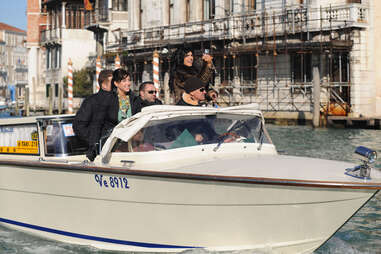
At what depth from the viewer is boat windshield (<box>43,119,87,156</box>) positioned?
746 centimetres

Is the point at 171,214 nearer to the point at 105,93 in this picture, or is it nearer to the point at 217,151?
the point at 217,151

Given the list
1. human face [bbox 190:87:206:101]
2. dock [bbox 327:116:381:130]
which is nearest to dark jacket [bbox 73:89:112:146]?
human face [bbox 190:87:206:101]

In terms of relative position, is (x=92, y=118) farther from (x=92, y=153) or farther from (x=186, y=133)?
(x=186, y=133)

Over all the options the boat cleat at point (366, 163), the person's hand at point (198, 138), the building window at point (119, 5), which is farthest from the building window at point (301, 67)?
the boat cleat at point (366, 163)

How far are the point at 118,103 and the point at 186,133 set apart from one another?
107cm

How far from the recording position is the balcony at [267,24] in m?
26.1

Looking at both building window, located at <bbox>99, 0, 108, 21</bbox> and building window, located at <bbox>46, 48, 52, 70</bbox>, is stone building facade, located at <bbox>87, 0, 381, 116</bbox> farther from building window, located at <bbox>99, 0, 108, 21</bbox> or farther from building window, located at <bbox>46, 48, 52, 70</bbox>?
building window, located at <bbox>46, 48, 52, 70</bbox>

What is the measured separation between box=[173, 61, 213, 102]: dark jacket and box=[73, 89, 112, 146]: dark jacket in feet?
4.57

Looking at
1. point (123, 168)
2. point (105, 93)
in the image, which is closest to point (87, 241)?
point (123, 168)

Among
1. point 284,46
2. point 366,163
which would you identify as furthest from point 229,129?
point 284,46

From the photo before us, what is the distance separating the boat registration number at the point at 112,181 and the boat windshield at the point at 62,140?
2.93ft

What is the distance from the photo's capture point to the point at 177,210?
6.22 metres

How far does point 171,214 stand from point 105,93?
5.84 feet

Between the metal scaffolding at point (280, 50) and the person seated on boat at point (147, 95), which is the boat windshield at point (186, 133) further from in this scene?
the metal scaffolding at point (280, 50)
